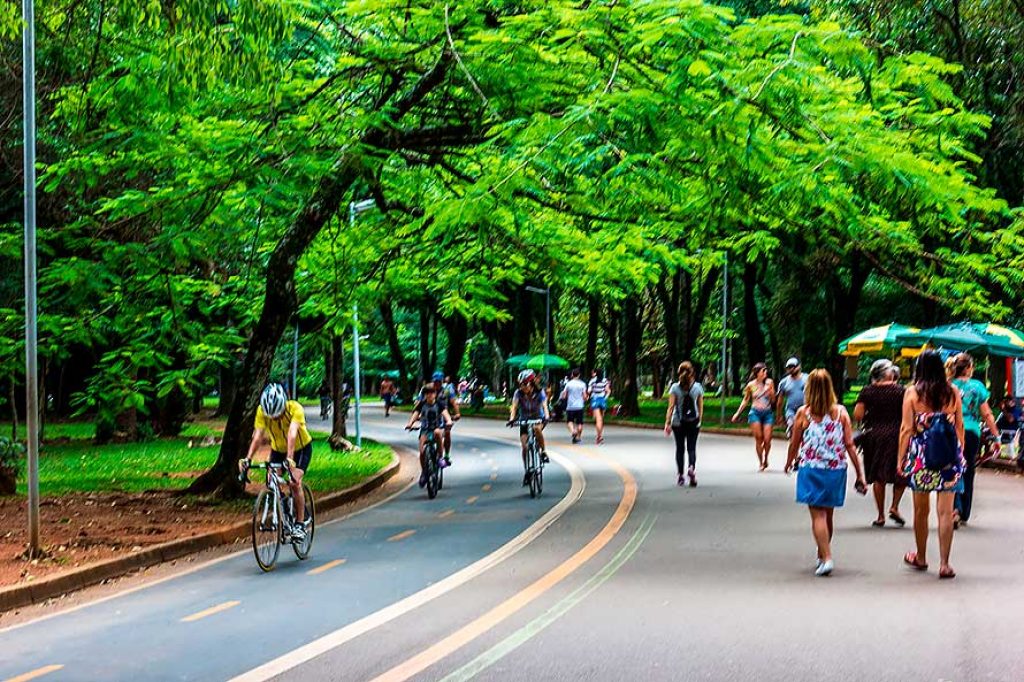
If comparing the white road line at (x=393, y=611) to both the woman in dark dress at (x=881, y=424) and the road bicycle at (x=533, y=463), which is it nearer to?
the road bicycle at (x=533, y=463)

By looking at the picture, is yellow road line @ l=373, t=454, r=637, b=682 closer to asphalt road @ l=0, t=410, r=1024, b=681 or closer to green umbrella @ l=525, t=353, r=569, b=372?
asphalt road @ l=0, t=410, r=1024, b=681

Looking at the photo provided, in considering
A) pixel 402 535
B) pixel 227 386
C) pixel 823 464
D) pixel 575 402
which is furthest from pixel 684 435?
pixel 227 386

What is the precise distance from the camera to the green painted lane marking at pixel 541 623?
654 centimetres

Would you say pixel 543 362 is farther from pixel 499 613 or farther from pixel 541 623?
pixel 541 623

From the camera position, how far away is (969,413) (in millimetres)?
12492

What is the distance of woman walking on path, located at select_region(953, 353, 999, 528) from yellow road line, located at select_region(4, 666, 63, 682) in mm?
9107

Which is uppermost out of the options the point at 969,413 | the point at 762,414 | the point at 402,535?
the point at 969,413

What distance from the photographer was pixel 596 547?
1148 cm

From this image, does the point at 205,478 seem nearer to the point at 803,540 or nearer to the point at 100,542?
the point at 100,542

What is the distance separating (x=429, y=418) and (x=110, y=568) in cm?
763

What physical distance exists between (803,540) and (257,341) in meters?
8.08

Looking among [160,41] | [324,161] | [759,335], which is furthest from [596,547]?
[759,335]

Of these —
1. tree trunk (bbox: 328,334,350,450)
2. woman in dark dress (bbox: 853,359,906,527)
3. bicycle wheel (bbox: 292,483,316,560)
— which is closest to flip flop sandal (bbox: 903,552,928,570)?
woman in dark dress (bbox: 853,359,906,527)

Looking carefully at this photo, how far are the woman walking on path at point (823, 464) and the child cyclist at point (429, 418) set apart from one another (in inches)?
349
